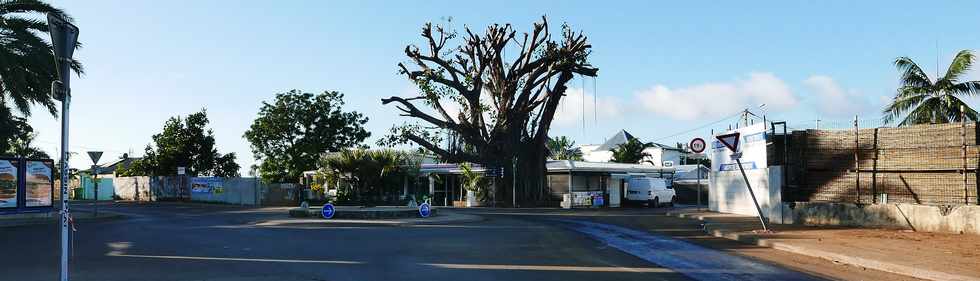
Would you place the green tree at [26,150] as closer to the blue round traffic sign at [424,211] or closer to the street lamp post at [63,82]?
the blue round traffic sign at [424,211]

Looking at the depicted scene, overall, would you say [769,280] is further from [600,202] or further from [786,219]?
[600,202]

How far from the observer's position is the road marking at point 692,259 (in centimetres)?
1055

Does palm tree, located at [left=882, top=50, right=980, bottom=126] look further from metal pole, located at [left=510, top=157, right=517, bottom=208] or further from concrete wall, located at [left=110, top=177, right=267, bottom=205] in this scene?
concrete wall, located at [left=110, top=177, right=267, bottom=205]

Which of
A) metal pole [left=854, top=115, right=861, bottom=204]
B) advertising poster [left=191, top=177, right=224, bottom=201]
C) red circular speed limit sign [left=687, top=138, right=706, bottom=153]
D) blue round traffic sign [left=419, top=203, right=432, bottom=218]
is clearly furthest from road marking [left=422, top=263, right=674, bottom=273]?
advertising poster [left=191, top=177, right=224, bottom=201]

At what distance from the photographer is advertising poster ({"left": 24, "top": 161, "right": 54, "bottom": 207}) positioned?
25.4m

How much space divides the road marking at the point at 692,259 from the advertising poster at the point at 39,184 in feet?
63.7

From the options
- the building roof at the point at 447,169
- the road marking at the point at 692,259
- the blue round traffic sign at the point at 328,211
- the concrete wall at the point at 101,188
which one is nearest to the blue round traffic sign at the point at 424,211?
the blue round traffic sign at the point at 328,211

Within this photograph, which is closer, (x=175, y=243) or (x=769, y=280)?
(x=769, y=280)

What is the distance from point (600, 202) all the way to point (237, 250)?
3106 cm

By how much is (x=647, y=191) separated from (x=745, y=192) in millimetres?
15097

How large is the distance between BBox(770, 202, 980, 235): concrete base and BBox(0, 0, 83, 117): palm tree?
2276cm

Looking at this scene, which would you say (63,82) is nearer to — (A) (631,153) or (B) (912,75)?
(B) (912,75)

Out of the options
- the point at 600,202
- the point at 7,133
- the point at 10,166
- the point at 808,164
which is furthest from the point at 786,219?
the point at 7,133

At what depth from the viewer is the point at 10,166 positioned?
2486 cm
